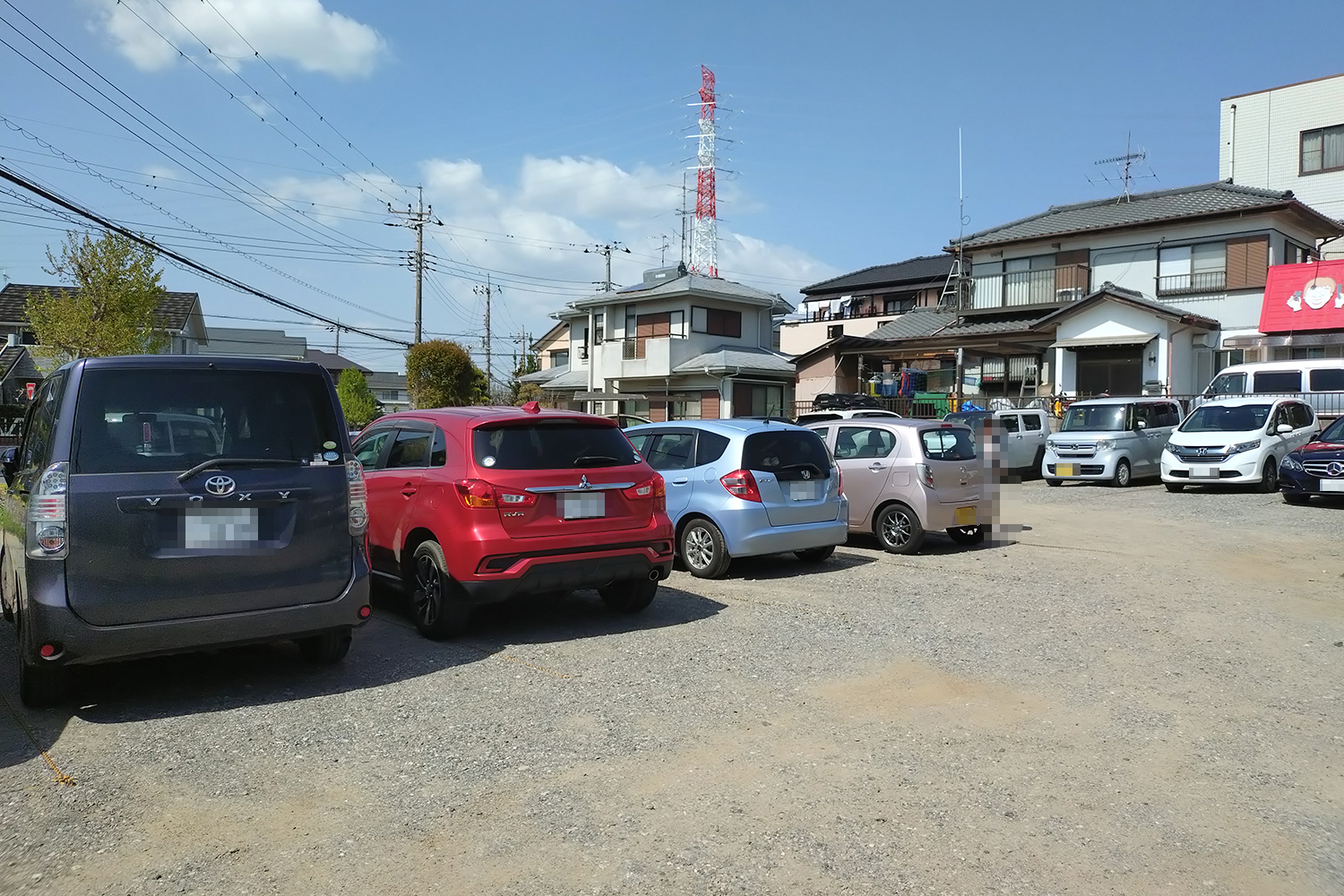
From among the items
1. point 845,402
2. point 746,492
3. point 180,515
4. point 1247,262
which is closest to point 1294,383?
point 1247,262

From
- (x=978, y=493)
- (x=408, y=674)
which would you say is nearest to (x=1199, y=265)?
(x=978, y=493)

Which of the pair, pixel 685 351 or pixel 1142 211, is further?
pixel 685 351

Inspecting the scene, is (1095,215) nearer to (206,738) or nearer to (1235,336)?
(1235,336)

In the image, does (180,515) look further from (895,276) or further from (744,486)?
(895,276)

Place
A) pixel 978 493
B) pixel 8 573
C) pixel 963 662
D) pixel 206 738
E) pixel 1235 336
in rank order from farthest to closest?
pixel 1235 336 < pixel 978 493 < pixel 963 662 < pixel 8 573 < pixel 206 738

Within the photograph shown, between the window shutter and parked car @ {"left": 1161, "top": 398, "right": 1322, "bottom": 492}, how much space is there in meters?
9.83

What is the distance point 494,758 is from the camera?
14.4ft

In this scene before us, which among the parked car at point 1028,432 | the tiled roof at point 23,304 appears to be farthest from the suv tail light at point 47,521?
the tiled roof at point 23,304

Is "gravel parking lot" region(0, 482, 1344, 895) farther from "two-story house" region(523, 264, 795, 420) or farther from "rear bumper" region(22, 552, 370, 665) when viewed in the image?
"two-story house" region(523, 264, 795, 420)

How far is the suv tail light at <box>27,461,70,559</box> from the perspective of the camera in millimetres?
4582

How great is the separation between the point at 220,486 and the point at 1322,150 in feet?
Answer: 129

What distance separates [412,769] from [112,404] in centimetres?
254

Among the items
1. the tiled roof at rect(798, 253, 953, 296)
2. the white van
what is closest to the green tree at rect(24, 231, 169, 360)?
the white van

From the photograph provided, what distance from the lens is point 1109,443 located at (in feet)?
63.1
